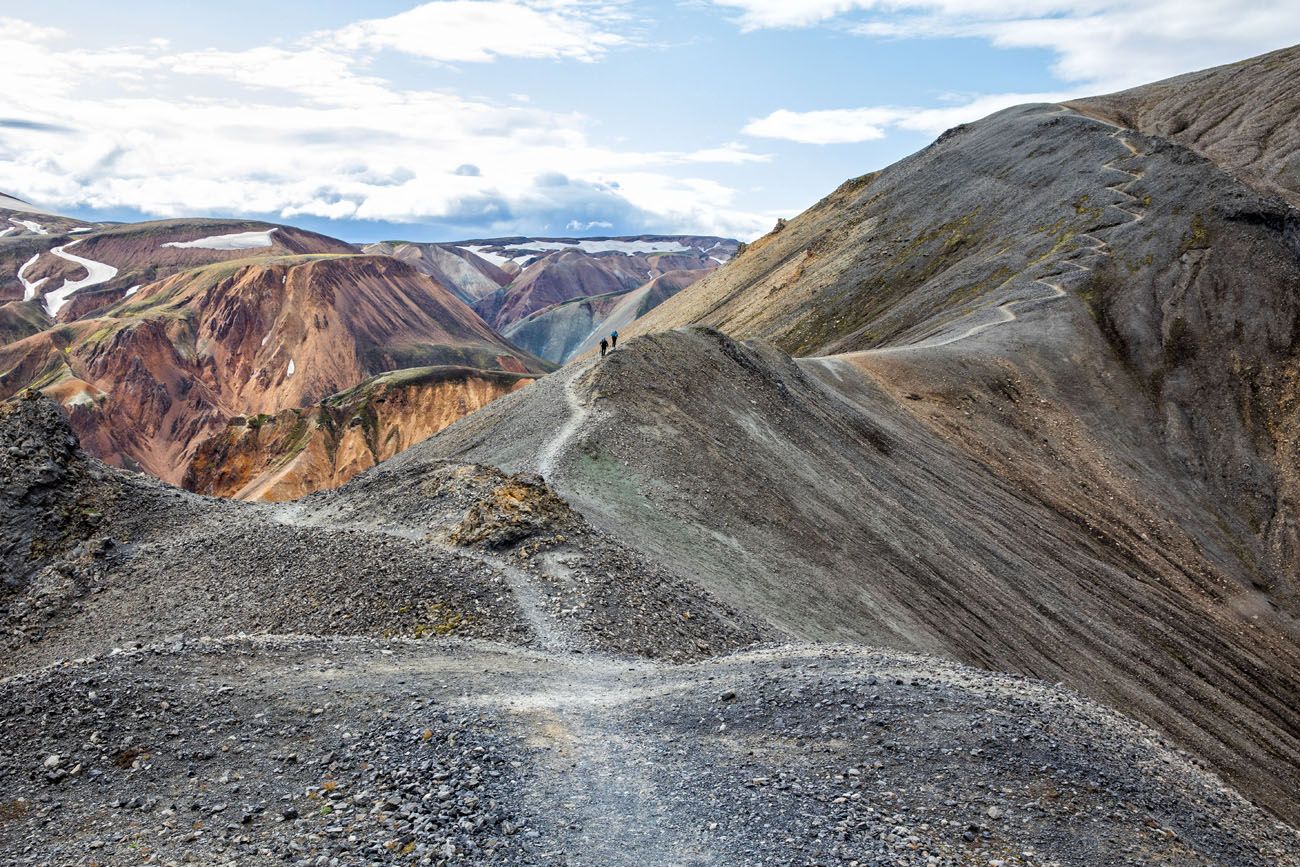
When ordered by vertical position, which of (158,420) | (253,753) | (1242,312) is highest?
(1242,312)

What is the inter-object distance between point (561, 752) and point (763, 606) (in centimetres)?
1250

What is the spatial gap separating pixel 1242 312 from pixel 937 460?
3012 cm

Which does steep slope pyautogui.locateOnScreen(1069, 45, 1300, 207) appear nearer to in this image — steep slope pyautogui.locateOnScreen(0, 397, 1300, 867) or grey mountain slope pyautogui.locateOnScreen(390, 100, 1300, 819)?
grey mountain slope pyautogui.locateOnScreen(390, 100, 1300, 819)

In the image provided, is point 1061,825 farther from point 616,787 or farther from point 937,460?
point 937,460

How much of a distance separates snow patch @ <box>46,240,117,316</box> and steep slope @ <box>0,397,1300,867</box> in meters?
184

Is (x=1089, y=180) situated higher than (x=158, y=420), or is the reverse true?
(x=1089, y=180)

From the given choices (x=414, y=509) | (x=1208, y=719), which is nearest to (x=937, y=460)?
(x=1208, y=719)

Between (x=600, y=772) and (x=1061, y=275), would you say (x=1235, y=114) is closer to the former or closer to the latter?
(x=1061, y=275)

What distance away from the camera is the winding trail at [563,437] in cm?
2814

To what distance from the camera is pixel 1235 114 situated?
83188mm

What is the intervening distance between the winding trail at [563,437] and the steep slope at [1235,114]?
205 feet

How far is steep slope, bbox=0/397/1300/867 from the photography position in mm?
10500

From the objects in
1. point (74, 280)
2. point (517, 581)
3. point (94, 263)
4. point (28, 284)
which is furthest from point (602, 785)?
point (94, 263)

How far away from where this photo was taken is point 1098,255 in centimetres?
6494
